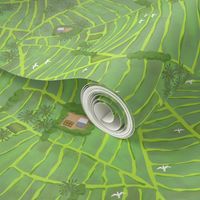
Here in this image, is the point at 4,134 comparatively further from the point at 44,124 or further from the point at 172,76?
the point at 172,76

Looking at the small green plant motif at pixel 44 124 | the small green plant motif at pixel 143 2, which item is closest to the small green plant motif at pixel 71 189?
the small green plant motif at pixel 44 124

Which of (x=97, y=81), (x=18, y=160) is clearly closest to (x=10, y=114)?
(x=18, y=160)

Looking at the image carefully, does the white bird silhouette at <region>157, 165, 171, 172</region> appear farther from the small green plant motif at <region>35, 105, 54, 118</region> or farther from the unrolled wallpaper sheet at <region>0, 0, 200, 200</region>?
the small green plant motif at <region>35, 105, 54, 118</region>

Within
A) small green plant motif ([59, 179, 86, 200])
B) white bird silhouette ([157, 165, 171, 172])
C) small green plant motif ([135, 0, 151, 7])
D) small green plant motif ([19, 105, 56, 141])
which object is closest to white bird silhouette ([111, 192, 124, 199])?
small green plant motif ([59, 179, 86, 200])

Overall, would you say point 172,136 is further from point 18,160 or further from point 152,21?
point 18,160

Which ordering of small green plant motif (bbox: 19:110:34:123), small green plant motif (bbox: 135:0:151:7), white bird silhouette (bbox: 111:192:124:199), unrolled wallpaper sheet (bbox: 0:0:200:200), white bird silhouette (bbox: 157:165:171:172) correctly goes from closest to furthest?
white bird silhouette (bbox: 111:192:124:199), unrolled wallpaper sheet (bbox: 0:0:200:200), white bird silhouette (bbox: 157:165:171:172), small green plant motif (bbox: 19:110:34:123), small green plant motif (bbox: 135:0:151:7)
